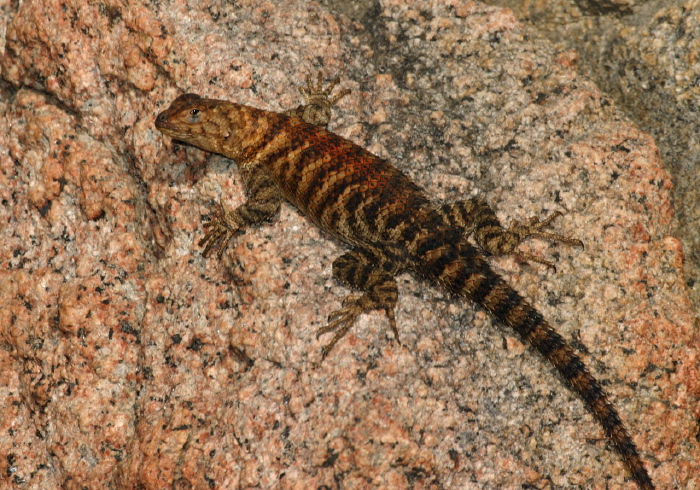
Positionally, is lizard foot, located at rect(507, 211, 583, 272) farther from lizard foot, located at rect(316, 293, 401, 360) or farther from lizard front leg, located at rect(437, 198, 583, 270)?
lizard foot, located at rect(316, 293, 401, 360)

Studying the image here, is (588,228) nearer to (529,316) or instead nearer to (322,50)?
(529,316)

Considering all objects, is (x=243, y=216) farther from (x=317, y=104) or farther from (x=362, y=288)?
(x=317, y=104)

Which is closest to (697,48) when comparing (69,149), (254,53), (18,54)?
(254,53)

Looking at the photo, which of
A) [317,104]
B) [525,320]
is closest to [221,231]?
[317,104]

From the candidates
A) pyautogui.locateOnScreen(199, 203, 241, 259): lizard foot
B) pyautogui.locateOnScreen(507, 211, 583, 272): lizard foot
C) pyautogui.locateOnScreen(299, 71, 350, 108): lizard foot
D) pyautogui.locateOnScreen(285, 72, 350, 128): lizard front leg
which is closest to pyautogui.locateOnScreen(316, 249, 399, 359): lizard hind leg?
pyautogui.locateOnScreen(199, 203, 241, 259): lizard foot

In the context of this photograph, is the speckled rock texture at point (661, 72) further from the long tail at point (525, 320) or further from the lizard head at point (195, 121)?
the lizard head at point (195, 121)

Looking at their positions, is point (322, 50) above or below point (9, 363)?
above
